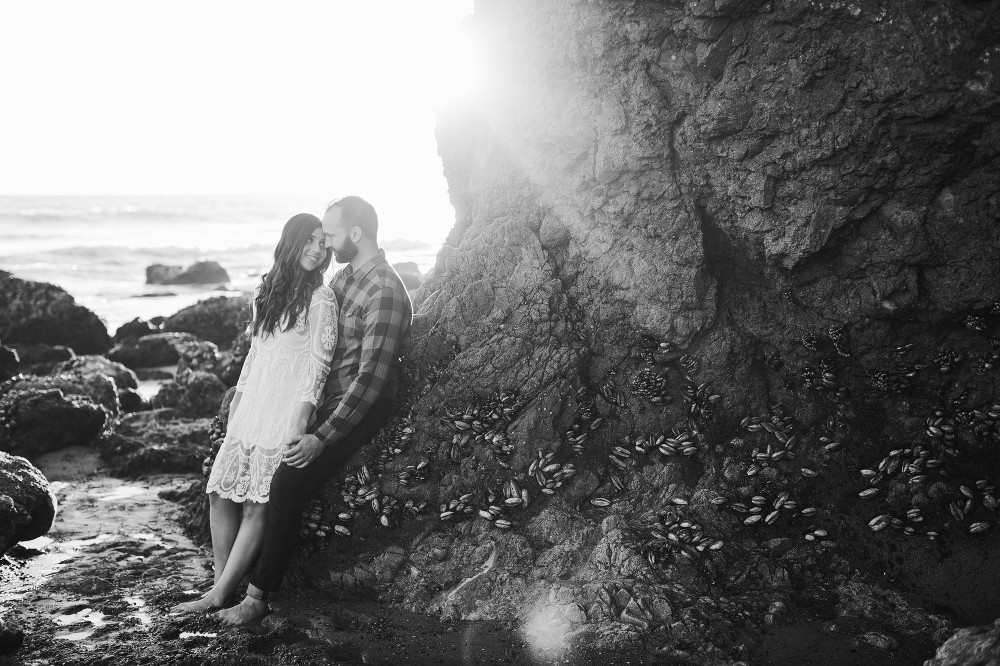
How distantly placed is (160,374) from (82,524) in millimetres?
6858

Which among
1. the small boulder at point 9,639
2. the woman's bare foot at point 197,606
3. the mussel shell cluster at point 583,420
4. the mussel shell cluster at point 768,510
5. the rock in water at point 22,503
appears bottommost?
the small boulder at point 9,639

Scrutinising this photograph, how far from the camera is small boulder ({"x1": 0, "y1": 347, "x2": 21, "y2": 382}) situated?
39.7 ft

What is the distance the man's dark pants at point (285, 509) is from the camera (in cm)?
488

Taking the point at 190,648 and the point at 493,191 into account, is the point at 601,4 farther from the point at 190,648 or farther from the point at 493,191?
the point at 190,648

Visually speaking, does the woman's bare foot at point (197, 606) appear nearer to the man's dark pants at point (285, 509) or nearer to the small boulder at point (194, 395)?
the man's dark pants at point (285, 509)

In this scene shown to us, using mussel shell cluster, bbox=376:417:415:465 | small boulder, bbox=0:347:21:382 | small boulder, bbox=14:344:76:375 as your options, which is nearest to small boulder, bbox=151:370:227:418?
small boulder, bbox=0:347:21:382

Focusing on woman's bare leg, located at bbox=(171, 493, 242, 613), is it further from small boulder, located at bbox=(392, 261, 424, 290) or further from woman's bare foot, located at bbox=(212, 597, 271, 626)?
small boulder, located at bbox=(392, 261, 424, 290)

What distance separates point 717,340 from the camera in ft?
17.4

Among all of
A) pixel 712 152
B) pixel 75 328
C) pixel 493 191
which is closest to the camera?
pixel 712 152

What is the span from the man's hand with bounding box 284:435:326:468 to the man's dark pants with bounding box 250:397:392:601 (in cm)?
4

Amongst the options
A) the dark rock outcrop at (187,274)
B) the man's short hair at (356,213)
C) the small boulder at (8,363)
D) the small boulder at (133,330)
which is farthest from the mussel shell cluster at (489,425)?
the dark rock outcrop at (187,274)

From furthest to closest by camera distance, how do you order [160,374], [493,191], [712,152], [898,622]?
1. [160,374]
2. [493,191]
3. [712,152]
4. [898,622]

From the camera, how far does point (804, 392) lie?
5.26 m

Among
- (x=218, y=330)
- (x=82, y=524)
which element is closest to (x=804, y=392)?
(x=82, y=524)
